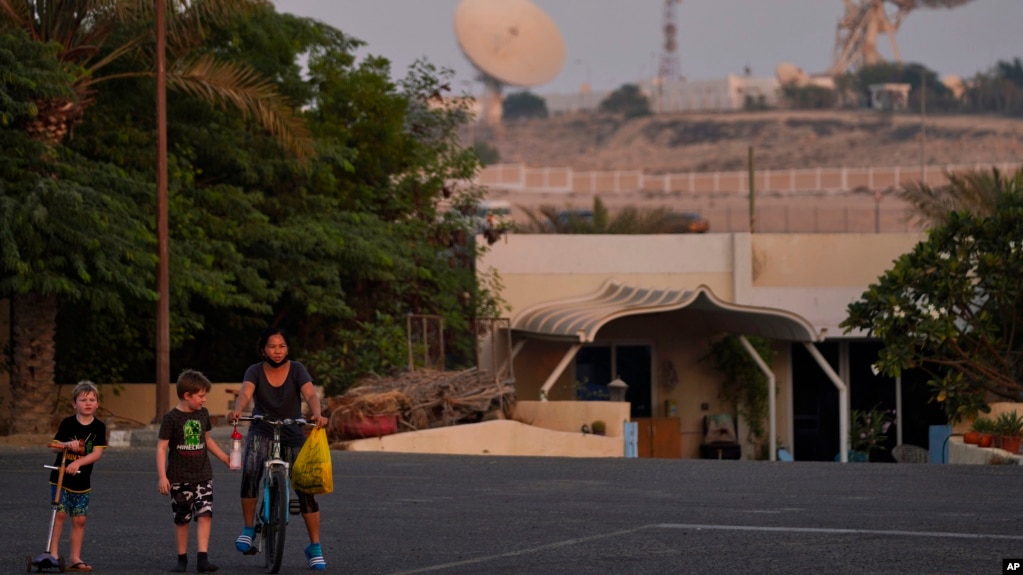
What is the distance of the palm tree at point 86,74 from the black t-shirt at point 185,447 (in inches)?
530

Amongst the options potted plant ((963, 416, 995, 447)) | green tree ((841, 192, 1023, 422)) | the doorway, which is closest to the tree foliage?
the doorway

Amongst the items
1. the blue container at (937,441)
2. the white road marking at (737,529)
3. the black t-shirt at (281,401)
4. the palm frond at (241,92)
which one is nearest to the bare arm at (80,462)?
the black t-shirt at (281,401)

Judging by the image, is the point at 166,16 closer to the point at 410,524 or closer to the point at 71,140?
the point at 71,140

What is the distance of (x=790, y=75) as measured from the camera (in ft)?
552

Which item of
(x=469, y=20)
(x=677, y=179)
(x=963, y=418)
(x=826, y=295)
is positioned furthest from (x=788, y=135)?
(x=963, y=418)

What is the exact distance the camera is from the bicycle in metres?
9.82

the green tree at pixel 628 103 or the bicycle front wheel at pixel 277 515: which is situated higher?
the green tree at pixel 628 103

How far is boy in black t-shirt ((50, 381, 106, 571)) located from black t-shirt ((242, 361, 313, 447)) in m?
1.00

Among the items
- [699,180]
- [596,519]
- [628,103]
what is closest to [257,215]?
[596,519]

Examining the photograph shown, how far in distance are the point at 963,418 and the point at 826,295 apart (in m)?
8.91

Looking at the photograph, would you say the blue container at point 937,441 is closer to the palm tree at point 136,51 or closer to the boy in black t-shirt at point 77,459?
the palm tree at point 136,51

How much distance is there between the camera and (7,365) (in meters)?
27.4

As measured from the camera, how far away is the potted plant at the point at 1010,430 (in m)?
21.7

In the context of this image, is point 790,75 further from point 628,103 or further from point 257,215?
point 257,215
